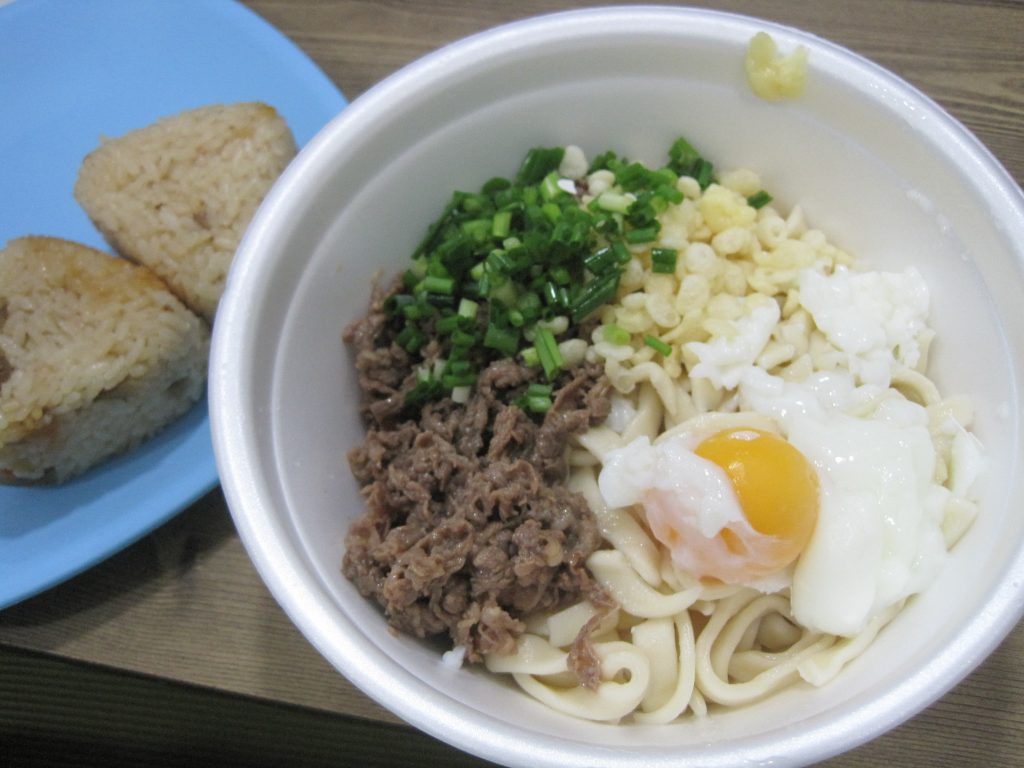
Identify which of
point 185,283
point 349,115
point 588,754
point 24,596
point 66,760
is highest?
point 349,115

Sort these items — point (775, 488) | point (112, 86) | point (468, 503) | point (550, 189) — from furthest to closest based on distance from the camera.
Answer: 1. point (112, 86)
2. point (550, 189)
3. point (468, 503)
4. point (775, 488)

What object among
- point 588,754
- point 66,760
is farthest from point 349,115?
point 66,760

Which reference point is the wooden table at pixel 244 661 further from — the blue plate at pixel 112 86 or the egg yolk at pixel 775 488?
the egg yolk at pixel 775 488

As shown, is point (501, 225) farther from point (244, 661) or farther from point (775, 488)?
point (244, 661)

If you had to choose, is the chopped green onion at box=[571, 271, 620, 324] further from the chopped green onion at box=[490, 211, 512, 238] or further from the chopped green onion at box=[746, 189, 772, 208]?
the chopped green onion at box=[746, 189, 772, 208]

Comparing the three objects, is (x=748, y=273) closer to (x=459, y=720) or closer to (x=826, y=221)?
(x=826, y=221)

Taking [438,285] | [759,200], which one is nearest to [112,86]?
[438,285]

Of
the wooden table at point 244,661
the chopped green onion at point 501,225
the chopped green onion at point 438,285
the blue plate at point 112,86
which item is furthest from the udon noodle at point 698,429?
the blue plate at point 112,86
